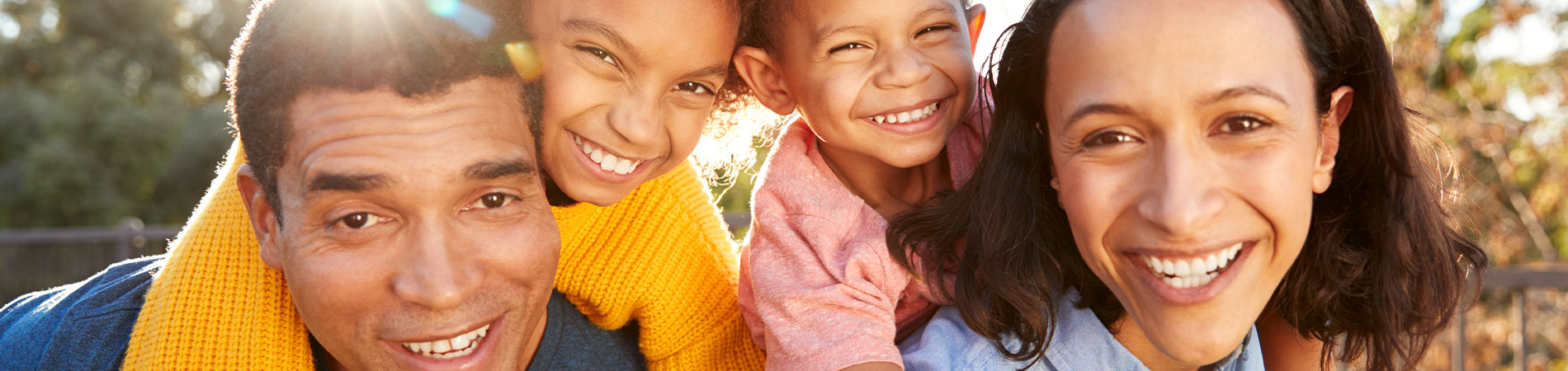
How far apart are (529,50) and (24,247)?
889 cm

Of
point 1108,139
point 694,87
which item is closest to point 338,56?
point 694,87

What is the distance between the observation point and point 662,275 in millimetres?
2607

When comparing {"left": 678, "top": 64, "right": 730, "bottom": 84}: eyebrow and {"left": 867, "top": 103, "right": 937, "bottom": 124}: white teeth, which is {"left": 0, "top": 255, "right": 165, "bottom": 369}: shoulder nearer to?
{"left": 678, "top": 64, "right": 730, "bottom": 84}: eyebrow

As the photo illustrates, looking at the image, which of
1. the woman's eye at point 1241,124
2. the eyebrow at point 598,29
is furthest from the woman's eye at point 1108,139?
the eyebrow at point 598,29

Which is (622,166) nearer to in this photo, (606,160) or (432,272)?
(606,160)

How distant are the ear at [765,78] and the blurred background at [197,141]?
23.1 inches

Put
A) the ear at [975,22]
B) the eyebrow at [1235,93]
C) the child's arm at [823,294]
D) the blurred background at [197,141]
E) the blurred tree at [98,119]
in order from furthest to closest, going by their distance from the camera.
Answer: the blurred tree at [98,119] → the blurred background at [197,141] → the ear at [975,22] → the child's arm at [823,294] → the eyebrow at [1235,93]

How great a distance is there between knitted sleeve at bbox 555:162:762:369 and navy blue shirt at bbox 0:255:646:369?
0.18 ft

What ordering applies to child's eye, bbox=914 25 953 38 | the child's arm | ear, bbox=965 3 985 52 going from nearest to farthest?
the child's arm
child's eye, bbox=914 25 953 38
ear, bbox=965 3 985 52

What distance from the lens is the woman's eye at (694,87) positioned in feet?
8.23

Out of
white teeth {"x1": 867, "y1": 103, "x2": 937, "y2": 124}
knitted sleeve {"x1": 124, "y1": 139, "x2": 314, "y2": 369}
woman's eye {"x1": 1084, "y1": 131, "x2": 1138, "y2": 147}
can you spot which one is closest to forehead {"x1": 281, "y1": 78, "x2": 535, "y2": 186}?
knitted sleeve {"x1": 124, "y1": 139, "x2": 314, "y2": 369}

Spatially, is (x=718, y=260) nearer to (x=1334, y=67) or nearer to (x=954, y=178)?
(x=954, y=178)

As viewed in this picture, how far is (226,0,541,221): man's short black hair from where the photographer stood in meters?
2.03

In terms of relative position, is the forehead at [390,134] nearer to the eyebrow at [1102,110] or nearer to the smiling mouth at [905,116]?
the smiling mouth at [905,116]
